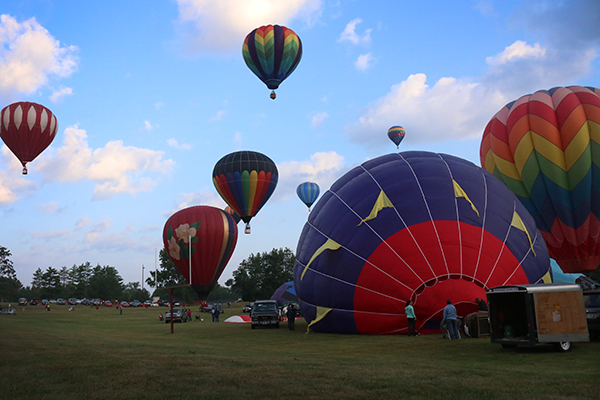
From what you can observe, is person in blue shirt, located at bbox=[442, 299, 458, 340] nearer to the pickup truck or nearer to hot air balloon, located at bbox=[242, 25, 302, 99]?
the pickup truck

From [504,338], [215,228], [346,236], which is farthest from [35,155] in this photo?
[504,338]

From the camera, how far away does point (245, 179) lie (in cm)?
4088

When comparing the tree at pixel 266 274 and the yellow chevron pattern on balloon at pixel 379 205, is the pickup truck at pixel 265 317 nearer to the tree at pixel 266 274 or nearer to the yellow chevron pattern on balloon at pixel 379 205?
the yellow chevron pattern on balloon at pixel 379 205

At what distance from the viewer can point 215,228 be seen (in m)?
42.4

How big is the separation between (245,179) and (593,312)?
3105 cm

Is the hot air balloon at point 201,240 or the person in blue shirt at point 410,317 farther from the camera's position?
the hot air balloon at point 201,240

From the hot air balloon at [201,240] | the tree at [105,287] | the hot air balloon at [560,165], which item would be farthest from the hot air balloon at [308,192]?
the tree at [105,287]

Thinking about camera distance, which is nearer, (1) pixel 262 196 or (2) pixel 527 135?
(2) pixel 527 135

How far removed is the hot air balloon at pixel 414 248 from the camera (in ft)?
48.9

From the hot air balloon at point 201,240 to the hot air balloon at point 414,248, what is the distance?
25.5 metres

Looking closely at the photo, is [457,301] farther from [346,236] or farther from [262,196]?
[262,196]

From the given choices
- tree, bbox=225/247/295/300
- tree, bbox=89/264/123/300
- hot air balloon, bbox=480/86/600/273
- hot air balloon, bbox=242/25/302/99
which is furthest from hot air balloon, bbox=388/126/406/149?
tree, bbox=89/264/123/300

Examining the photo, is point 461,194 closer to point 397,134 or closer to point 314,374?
point 314,374

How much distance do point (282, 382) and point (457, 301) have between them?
28.0 feet
